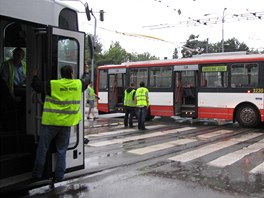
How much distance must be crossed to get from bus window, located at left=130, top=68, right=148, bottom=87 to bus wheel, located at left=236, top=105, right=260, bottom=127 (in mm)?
5221

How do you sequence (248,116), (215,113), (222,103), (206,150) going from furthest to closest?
(215,113) < (222,103) < (248,116) < (206,150)

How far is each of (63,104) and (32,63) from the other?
0.96m

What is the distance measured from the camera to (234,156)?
8.98 meters

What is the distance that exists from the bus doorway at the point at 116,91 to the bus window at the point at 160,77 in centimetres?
243

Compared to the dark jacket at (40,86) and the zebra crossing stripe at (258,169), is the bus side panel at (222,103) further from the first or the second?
the dark jacket at (40,86)

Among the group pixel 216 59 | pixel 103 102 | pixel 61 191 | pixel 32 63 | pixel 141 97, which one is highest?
pixel 216 59

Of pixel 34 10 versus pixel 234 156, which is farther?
pixel 234 156

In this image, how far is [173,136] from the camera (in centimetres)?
1252

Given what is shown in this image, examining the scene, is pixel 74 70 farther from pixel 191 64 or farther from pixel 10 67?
pixel 191 64

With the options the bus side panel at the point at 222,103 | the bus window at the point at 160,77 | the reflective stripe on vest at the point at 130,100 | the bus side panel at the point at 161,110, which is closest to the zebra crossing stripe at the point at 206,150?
the bus side panel at the point at 222,103

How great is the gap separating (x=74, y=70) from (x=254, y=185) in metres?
3.77

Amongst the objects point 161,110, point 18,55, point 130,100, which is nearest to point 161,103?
point 161,110

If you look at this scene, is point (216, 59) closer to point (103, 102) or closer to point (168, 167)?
point (103, 102)

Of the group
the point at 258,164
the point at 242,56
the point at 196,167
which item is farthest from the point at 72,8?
→ the point at 242,56
